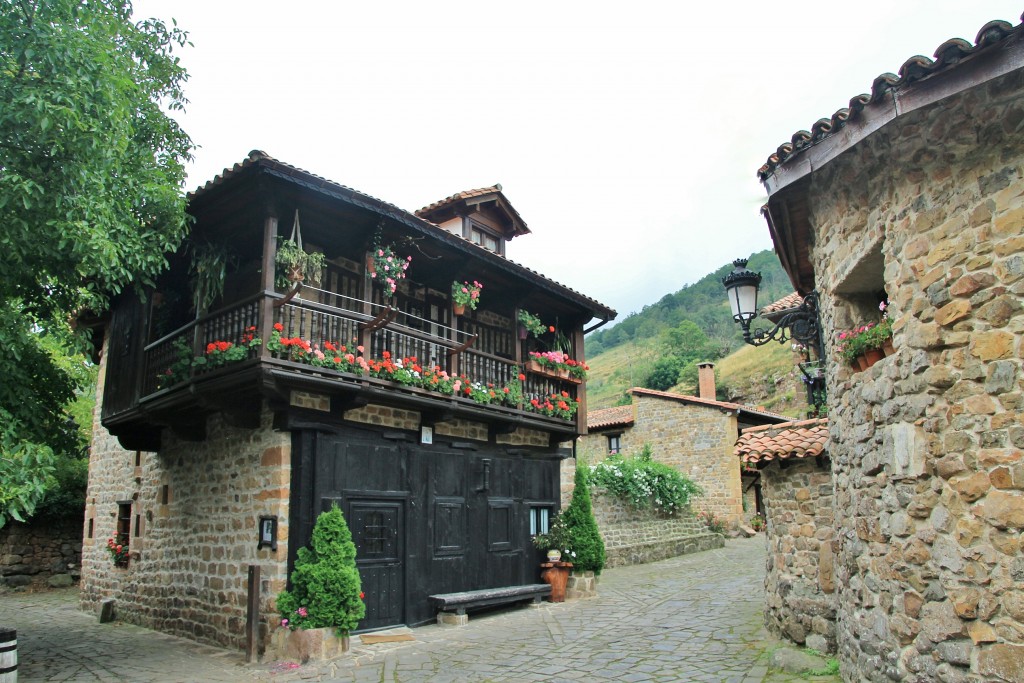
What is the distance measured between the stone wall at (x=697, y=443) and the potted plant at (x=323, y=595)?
1757cm

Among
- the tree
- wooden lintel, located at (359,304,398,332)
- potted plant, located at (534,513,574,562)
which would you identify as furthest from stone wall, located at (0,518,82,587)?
wooden lintel, located at (359,304,398,332)

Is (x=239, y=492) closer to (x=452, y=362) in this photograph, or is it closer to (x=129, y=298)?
(x=452, y=362)

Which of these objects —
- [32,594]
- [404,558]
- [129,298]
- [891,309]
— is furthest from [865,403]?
[32,594]

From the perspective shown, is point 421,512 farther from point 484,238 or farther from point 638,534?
point 638,534

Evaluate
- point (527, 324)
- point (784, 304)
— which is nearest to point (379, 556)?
point (527, 324)

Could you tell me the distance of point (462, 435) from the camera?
12070 millimetres

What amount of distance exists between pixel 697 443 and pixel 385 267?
17434 mm

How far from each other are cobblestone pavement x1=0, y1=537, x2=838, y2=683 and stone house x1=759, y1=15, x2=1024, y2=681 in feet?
8.42

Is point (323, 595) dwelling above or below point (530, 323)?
below

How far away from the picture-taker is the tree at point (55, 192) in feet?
22.4

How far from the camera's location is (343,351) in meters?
9.41

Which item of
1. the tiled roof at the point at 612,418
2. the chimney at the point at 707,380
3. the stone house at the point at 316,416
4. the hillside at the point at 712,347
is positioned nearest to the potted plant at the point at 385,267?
the stone house at the point at 316,416

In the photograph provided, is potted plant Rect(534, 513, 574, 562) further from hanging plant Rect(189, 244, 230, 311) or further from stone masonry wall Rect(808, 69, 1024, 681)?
stone masonry wall Rect(808, 69, 1024, 681)

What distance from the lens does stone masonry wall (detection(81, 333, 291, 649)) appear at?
941 cm
